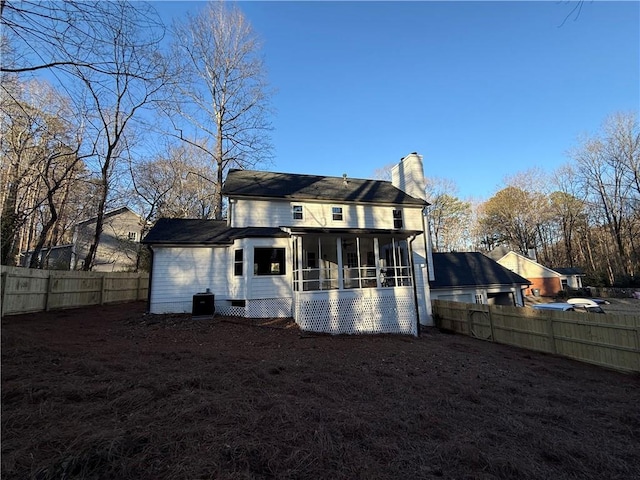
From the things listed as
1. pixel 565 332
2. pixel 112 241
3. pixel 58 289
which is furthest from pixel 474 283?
pixel 112 241

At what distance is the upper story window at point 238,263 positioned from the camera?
44.4 ft

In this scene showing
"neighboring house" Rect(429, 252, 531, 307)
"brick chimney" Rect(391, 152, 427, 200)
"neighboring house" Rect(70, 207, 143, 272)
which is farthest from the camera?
"neighboring house" Rect(70, 207, 143, 272)

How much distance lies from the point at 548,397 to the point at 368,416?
155 inches

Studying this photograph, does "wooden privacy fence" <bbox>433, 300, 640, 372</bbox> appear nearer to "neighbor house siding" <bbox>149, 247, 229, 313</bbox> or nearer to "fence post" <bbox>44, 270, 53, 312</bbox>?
"neighbor house siding" <bbox>149, 247, 229, 313</bbox>

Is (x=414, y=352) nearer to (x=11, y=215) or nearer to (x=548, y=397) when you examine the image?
(x=548, y=397)

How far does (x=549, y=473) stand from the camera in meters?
2.96

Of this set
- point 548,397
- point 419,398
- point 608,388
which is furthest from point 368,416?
point 608,388

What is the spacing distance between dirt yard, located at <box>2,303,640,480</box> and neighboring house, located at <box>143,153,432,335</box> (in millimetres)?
4678

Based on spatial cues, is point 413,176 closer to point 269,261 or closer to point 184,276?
point 269,261

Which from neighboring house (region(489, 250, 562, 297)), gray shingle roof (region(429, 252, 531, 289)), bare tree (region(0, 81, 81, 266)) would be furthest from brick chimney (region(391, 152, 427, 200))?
neighboring house (region(489, 250, 562, 297))

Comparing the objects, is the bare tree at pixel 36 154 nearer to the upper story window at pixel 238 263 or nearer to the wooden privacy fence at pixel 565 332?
the upper story window at pixel 238 263

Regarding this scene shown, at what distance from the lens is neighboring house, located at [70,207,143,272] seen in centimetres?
2606

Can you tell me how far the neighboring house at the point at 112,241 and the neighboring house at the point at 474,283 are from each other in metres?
23.9

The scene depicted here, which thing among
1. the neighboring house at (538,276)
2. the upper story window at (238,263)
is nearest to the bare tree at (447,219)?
the neighboring house at (538,276)
